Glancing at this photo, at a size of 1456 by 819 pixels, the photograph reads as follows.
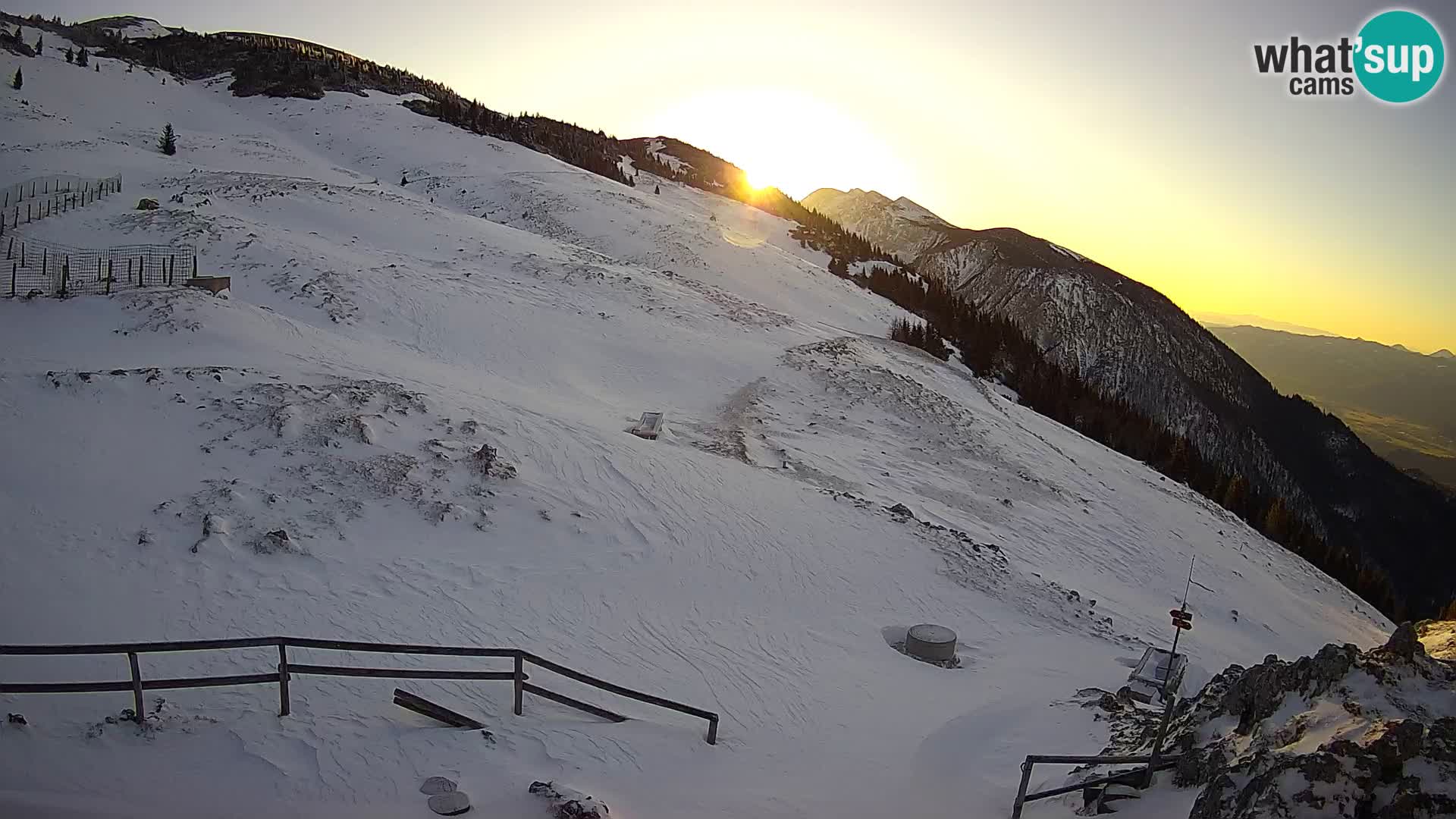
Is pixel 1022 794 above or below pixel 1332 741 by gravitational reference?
below

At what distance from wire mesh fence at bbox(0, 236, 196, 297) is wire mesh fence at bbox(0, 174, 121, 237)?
237 cm

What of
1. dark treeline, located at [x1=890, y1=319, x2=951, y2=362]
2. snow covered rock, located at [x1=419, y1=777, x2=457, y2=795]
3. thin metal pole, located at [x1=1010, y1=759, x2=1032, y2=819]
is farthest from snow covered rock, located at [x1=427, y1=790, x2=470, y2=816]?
dark treeline, located at [x1=890, y1=319, x2=951, y2=362]

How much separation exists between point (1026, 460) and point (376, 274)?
74.8 feet

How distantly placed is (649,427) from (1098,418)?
31.9m

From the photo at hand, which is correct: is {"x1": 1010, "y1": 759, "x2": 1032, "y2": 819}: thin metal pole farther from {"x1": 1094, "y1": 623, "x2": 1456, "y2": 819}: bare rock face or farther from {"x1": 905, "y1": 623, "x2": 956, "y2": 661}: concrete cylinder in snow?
{"x1": 905, "y1": 623, "x2": 956, "y2": 661}: concrete cylinder in snow

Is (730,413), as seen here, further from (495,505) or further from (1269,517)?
(1269,517)

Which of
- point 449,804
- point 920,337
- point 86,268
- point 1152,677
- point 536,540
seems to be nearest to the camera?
point 449,804

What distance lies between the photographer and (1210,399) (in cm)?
8094

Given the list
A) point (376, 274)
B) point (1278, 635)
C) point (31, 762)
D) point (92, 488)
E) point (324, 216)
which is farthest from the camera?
point (324, 216)

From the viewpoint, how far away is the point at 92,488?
12.0m

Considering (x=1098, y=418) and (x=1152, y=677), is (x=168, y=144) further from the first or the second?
(x=1098, y=418)

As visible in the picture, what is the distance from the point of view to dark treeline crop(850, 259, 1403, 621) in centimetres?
3694

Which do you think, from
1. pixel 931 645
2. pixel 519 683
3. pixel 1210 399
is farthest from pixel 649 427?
pixel 1210 399

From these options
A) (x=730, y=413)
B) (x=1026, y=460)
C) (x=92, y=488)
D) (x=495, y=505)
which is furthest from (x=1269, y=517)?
(x=92, y=488)
